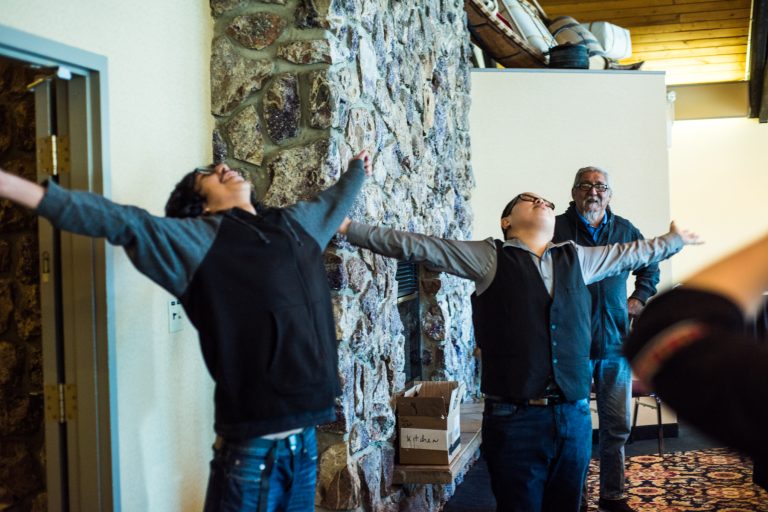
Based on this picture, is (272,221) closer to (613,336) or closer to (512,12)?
(613,336)

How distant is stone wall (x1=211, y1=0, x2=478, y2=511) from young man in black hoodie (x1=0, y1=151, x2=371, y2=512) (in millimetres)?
898

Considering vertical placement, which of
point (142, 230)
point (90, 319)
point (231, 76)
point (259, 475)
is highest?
point (231, 76)

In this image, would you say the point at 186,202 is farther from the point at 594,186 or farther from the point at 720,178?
the point at 720,178

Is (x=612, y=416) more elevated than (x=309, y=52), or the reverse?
(x=309, y=52)

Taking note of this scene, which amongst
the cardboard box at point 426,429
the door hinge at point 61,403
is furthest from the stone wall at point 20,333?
the cardboard box at point 426,429

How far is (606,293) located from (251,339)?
2503 mm

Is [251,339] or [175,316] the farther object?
[175,316]

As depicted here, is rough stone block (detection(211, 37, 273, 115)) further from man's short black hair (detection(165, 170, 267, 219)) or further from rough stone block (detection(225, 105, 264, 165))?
man's short black hair (detection(165, 170, 267, 219))

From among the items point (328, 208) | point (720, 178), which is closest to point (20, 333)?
point (328, 208)

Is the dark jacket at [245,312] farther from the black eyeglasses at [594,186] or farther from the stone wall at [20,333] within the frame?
the black eyeglasses at [594,186]

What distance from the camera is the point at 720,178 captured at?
32.3ft

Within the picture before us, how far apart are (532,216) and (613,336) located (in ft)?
4.55

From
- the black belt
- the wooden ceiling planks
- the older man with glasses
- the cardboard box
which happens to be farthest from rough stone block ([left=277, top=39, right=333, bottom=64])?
the wooden ceiling planks

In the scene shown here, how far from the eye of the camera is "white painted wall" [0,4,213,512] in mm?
2523
